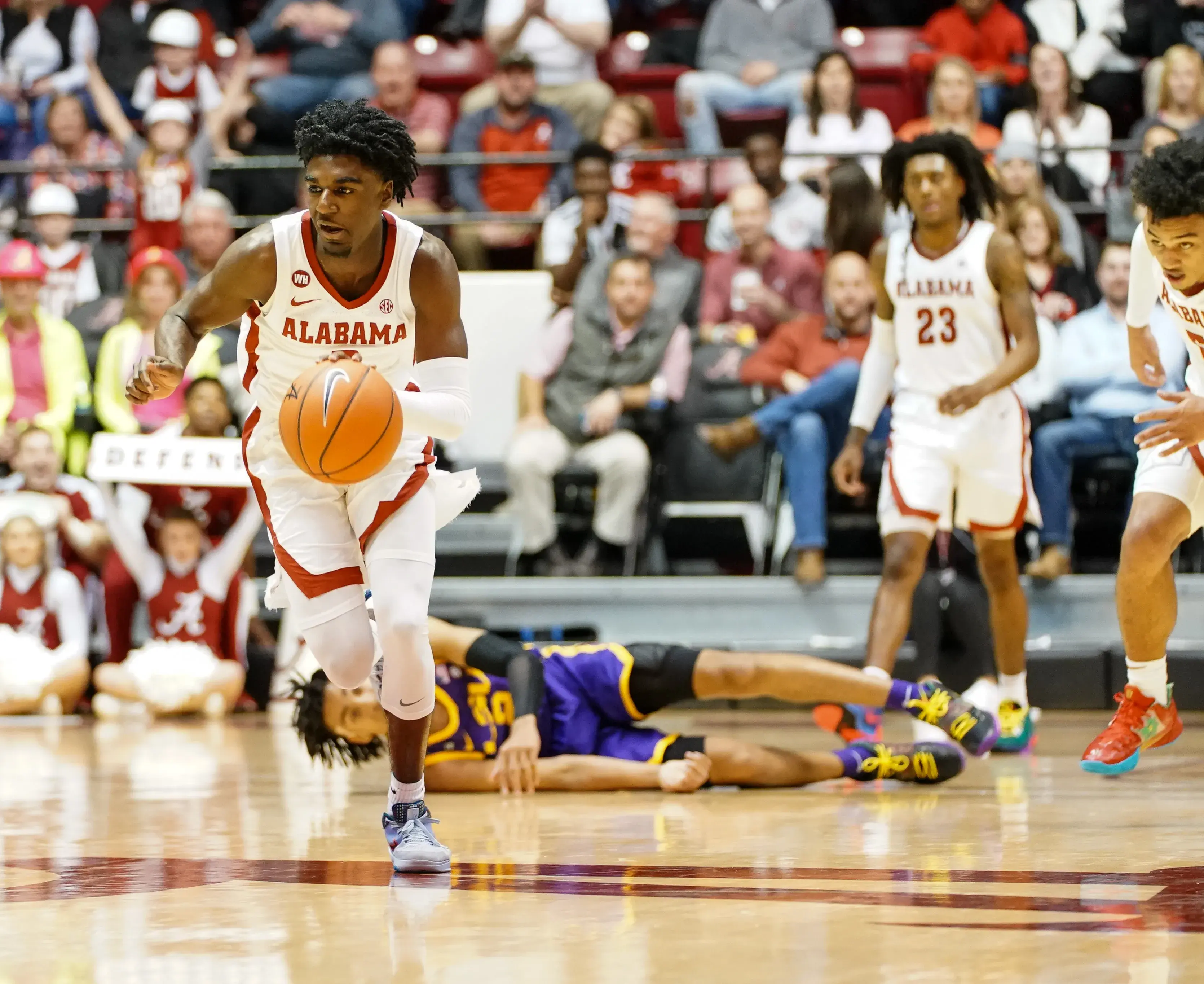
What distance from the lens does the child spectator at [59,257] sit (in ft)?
32.9

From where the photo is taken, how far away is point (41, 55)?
11.6m

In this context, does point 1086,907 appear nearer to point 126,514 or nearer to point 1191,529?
point 1191,529

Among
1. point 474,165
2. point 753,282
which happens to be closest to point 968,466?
point 753,282

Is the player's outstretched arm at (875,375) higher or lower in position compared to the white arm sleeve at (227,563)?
higher

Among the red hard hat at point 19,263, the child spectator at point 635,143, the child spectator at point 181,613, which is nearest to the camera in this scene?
the child spectator at point 181,613

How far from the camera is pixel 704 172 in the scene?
32.8 ft

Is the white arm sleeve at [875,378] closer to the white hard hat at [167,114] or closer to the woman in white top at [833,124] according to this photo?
the woman in white top at [833,124]

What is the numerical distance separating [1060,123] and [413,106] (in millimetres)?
3914

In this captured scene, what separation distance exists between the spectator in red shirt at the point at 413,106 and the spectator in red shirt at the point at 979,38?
2.91m

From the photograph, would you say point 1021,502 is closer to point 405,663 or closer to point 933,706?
point 933,706

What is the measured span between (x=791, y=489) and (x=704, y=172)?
2654 mm

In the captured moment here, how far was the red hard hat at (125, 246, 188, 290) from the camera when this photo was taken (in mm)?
9023

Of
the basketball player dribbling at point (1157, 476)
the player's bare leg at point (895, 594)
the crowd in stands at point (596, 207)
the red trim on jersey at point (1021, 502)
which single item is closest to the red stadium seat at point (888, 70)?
the crowd in stands at point (596, 207)

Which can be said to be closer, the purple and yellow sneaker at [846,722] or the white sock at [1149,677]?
the white sock at [1149,677]
